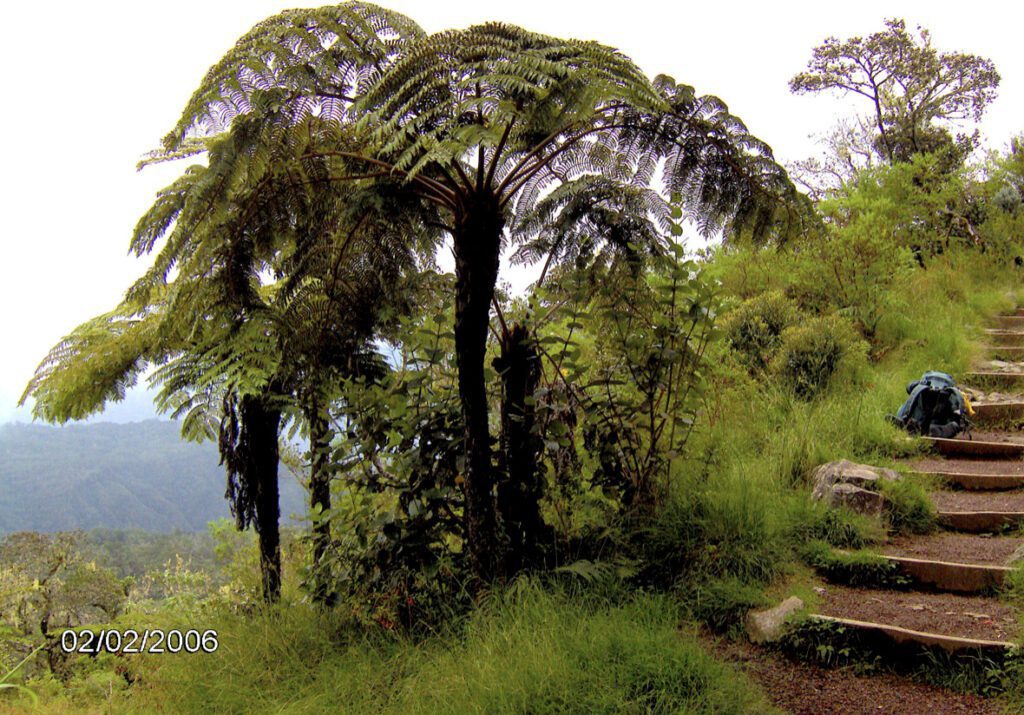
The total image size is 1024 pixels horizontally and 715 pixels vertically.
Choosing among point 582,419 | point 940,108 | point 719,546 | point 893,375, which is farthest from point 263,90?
point 940,108

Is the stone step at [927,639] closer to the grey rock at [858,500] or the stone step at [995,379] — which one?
the grey rock at [858,500]

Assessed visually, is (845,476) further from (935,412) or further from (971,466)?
(935,412)

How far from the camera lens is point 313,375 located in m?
4.07

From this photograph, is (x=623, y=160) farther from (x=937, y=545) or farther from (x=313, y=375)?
(x=937, y=545)

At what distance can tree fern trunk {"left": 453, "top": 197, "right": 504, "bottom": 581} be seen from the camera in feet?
10.7

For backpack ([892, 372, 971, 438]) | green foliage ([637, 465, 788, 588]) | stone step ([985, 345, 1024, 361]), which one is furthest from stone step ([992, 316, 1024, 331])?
green foliage ([637, 465, 788, 588])

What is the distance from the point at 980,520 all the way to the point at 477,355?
3702 mm

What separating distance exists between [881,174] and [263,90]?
1081cm

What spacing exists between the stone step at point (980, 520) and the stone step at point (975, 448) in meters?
1.32

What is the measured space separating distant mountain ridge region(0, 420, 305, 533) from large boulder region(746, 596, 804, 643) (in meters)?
46.6

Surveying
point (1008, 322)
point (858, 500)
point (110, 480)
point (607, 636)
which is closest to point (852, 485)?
point (858, 500)

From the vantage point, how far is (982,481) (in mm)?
5320

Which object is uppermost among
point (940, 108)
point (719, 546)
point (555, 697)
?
point (940, 108)

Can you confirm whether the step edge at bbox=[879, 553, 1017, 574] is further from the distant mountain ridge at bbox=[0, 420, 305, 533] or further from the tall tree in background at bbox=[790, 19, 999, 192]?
the distant mountain ridge at bbox=[0, 420, 305, 533]
